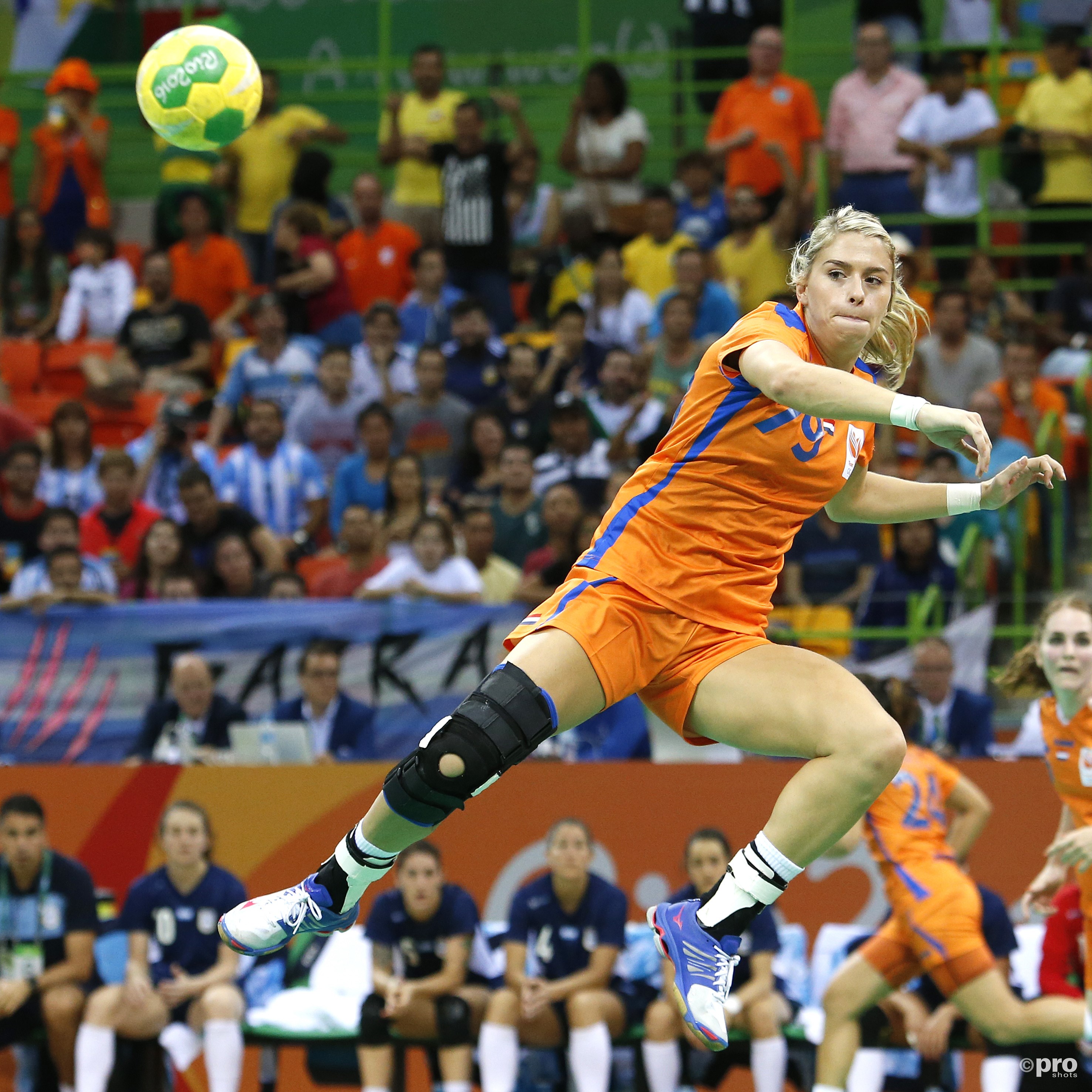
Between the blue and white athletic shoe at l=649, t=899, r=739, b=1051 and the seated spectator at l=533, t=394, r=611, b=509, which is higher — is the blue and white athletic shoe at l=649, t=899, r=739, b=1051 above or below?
below

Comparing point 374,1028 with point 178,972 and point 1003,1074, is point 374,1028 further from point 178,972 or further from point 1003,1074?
point 1003,1074

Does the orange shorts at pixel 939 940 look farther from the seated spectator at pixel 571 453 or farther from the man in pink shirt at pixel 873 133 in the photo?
the man in pink shirt at pixel 873 133

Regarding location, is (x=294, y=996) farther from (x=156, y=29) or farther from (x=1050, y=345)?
(x=156, y=29)

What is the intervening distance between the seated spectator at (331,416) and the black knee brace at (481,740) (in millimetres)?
7675

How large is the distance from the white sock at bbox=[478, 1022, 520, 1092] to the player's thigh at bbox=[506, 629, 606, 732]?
4.43 metres

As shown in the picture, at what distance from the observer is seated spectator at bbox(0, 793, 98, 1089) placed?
32.2ft

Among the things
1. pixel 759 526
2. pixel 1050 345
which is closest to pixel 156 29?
pixel 1050 345

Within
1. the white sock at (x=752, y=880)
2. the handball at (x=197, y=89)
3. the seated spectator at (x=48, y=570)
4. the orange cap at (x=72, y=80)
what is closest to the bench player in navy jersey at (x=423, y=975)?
the seated spectator at (x=48, y=570)

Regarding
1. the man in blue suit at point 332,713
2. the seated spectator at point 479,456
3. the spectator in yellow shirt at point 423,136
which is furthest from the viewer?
the spectator in yellow shirt at point 423,136

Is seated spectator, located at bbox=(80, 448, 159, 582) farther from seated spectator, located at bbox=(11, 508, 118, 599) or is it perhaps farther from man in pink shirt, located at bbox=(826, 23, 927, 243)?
man in pink shirt, located at bbox=(826, 23, 927, 243)

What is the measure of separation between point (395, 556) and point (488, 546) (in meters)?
0.62

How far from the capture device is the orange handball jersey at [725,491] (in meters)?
5.55

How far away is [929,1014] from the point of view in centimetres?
953

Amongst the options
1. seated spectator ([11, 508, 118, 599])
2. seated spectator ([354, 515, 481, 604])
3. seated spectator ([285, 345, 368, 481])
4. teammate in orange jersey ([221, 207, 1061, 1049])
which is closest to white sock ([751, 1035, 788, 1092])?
seated spectator ([354, 515, 481, 604])
